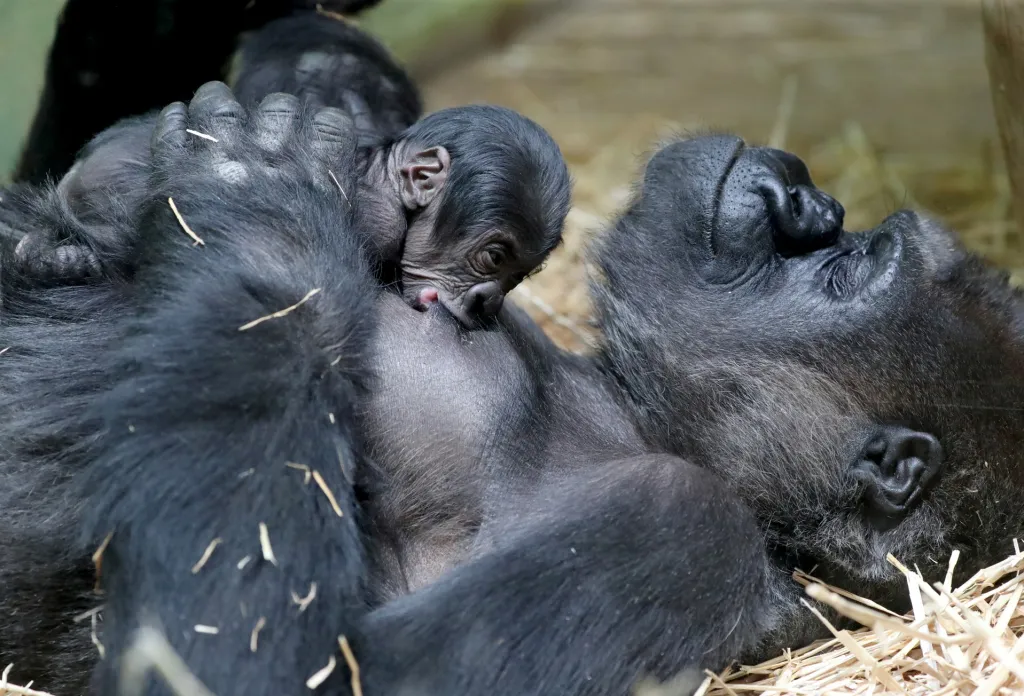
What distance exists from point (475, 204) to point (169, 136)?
61 centimetres

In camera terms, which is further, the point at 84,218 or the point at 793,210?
the point at 793,210

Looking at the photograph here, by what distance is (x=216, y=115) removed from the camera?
7.12ft

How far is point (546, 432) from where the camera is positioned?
7.50 feet

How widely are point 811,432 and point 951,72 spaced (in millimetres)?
3229

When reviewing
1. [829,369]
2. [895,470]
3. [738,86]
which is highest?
[829,369]

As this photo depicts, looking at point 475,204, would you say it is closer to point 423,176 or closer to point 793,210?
point 423,176

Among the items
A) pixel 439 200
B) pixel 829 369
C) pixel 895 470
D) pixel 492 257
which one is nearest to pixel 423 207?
pixel 439 200

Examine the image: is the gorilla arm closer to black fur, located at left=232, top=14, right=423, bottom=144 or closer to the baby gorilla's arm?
the baby gorilla's arm

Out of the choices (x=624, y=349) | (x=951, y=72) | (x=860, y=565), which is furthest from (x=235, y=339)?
(x=951, y=72)

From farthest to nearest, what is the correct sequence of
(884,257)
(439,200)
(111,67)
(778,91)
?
(778,91), (111,67), (884,257), (439,200)

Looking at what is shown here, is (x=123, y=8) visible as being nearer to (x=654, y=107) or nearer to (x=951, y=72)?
(x=654, y=107)

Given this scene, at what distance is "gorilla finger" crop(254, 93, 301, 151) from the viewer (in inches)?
85.3

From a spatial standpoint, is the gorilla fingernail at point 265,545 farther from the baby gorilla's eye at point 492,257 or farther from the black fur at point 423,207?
the baby gorilla's eye at point 492,257

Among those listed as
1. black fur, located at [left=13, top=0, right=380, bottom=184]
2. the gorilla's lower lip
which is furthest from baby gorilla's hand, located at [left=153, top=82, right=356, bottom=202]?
the gorilla's lower lip
